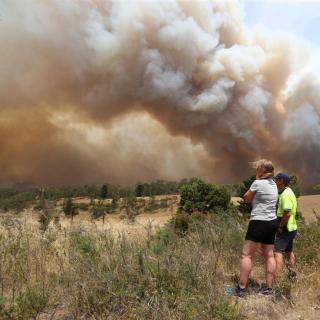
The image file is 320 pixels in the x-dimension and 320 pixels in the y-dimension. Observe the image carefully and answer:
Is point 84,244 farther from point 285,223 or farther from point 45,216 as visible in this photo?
point 285,223

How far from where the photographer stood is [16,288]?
4.53m

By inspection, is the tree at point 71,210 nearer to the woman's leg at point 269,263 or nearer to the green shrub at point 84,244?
the green shrub at point 84,244

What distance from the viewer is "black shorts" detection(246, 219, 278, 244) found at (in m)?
5.30

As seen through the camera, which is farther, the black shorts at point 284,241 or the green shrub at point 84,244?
the black shorts at point 284,241

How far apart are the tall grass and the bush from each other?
40832 millimetres

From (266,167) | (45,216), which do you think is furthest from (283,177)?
(45,216)

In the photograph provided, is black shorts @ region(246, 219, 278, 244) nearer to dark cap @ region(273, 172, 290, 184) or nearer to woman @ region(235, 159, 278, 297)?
woman @ region(235, 159, 278, 297)

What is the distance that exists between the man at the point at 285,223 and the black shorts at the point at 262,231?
49 centimetres

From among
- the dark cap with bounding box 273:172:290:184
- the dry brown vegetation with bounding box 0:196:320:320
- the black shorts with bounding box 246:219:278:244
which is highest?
the dark cap with bounding box 273:172:290:184

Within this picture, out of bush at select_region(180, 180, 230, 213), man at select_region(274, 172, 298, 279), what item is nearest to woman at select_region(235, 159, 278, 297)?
man at select_region(274, 172, 298, 279)

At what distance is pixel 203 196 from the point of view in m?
49.2

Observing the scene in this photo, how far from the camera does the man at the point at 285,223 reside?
577 cm

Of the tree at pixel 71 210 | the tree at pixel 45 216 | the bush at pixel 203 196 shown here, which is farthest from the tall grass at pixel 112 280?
the bush at pixel 203 196

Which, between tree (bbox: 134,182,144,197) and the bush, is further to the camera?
tree (bbox: 134,182,144,197)
